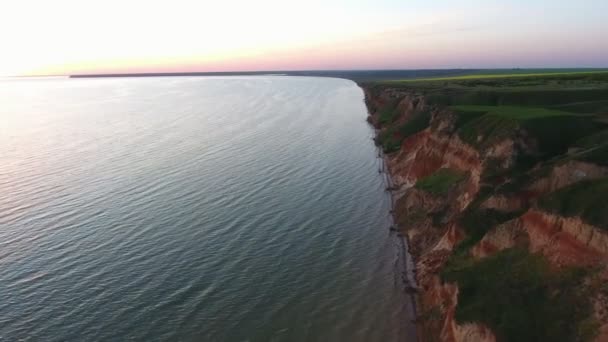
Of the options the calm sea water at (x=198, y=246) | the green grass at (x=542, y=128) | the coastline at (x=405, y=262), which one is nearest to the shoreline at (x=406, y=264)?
the coastline at (x=405, y=262)

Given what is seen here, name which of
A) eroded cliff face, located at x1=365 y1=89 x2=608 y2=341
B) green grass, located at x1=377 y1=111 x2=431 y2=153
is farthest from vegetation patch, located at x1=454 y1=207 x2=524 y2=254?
green grass, located at x1=377 y1=111 x2=431 y2=153

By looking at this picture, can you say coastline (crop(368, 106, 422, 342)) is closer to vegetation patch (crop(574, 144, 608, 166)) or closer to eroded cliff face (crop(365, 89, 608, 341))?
eroded cliff face (crop(365, 89, 608, 341))

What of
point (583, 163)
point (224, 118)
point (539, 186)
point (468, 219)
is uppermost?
point (583, 163)

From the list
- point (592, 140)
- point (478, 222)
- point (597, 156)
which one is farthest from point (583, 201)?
point (592, 140)

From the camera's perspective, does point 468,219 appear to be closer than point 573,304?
No

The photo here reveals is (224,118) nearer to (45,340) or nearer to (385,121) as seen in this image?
(385,121)

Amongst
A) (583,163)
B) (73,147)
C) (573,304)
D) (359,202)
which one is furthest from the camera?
(73,147)

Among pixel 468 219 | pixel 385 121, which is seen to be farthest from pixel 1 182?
pixel 385 121
